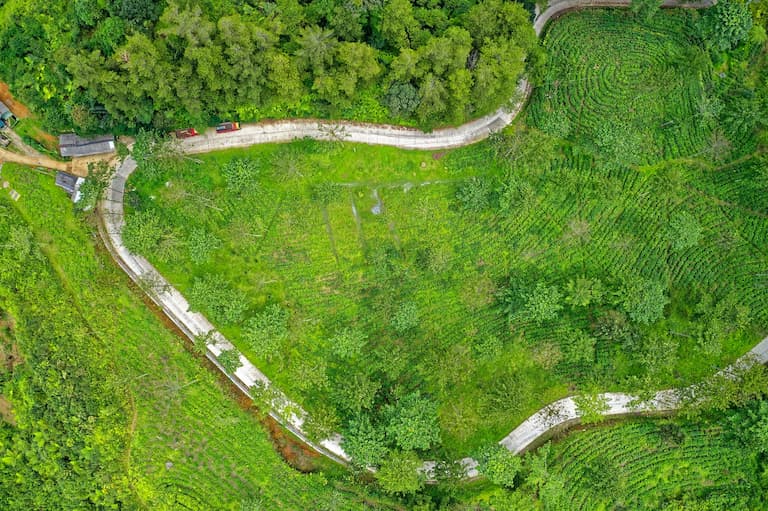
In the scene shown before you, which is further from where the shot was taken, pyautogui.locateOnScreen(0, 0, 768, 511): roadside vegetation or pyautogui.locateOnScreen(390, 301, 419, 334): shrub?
pyautogui.locateOnScreen(390, 301, 419, 334): shrub

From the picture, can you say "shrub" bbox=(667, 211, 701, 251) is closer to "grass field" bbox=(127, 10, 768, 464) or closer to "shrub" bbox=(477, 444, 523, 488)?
"grass field" bbox=(127, 10, 768, 464)

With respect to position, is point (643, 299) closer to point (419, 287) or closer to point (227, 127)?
point (419, 287)

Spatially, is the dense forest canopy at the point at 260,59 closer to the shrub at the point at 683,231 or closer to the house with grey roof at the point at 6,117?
the house with grey roof at the point at 6,117

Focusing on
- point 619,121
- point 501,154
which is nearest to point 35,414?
point 501,154

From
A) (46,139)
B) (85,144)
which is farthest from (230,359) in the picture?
(46,139)

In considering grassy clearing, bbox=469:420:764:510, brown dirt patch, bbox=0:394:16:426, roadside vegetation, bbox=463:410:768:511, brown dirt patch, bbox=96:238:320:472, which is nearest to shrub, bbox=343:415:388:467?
brown dirt patch, bbox=96:238:320:472

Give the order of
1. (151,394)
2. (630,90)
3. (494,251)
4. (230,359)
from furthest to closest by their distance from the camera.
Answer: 1. (630,90)
2. (494,251)
3. (151,394)
4. (230,359)

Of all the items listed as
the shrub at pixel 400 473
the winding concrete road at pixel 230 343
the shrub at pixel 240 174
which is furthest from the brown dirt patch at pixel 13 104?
the shrub at pixel 400 473
